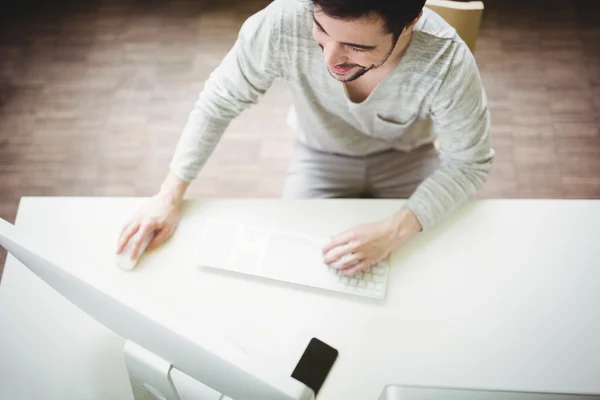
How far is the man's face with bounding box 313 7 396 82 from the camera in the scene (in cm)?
80

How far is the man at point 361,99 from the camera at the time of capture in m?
0.91

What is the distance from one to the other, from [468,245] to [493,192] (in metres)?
0.96

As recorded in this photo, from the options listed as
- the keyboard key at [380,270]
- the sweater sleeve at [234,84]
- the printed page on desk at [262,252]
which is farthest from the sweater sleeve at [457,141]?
the sweater sleeve at [234,84]

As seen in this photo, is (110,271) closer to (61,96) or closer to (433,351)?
(433,351)

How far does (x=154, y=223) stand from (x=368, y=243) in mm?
429

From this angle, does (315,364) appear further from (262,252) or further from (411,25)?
(411,25)

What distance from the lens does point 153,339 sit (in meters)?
0.63

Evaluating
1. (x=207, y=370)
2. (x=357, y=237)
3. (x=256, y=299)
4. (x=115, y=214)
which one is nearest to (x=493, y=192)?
(x=357, y=237)

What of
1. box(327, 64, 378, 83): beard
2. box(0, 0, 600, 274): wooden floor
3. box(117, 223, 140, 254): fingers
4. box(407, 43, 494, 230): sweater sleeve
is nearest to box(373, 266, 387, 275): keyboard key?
box(407, 43, 494, 230): sweater sleeve

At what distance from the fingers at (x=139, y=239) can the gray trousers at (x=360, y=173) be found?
45 centimetres

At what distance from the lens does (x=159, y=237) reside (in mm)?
1067

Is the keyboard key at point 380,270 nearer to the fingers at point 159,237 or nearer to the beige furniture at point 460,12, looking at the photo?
the fingers at point 159,237

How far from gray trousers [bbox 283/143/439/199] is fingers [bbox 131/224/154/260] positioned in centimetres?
45

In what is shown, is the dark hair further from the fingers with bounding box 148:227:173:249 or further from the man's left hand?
the fingers with bounding box 148:227:173:249
